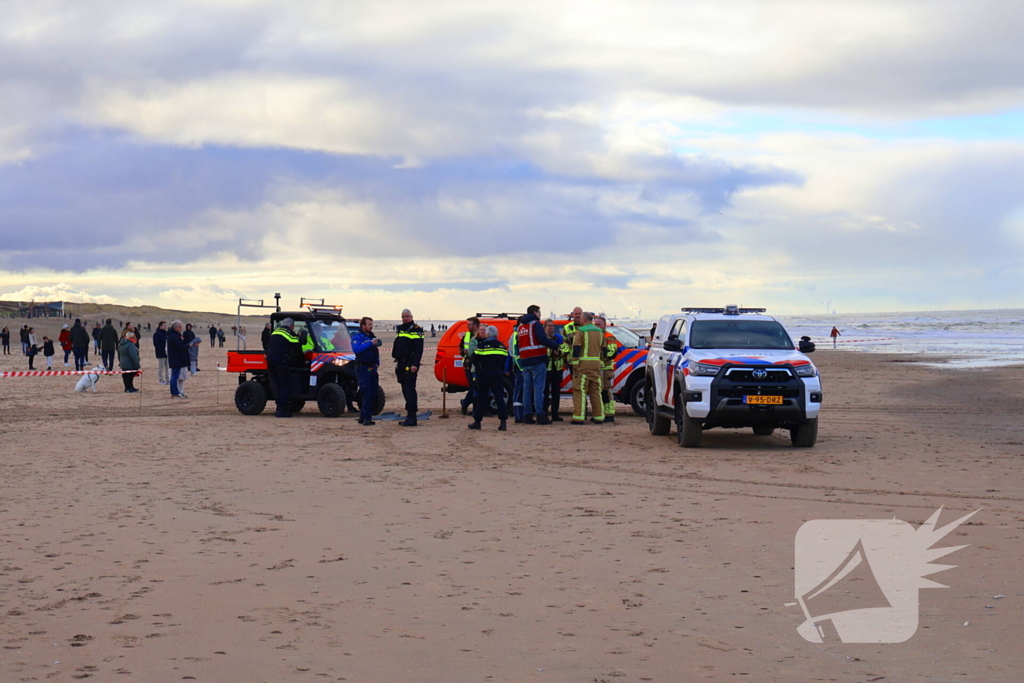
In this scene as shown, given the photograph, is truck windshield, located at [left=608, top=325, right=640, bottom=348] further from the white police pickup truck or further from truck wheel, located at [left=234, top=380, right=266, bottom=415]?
truck wheel, located at [left=234, top=380, right=266, bottom=415]

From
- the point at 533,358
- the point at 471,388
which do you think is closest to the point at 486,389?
the point at 471,388

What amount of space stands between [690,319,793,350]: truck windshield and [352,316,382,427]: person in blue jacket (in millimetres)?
5419

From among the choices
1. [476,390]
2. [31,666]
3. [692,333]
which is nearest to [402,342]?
[476,390]

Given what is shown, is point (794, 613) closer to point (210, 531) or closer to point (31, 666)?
point (31, 666)

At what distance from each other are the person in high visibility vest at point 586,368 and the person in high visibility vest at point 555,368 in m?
0.35

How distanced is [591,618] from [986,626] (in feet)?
7.39

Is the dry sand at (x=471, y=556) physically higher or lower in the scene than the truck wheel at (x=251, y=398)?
lower

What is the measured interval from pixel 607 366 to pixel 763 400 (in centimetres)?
444

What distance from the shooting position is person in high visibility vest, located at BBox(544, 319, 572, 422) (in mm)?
18928

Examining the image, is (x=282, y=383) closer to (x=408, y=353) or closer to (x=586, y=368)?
(x=408, y=353)

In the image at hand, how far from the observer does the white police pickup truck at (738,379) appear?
49.0ft

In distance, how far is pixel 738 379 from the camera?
15016 mm

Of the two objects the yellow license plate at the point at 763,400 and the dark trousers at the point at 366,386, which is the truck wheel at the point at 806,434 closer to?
the yellow license plate at the point at 763,400

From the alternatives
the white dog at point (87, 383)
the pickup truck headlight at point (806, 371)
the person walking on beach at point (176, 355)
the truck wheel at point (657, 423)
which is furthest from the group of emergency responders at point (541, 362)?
the white dog at point (87, 383)
